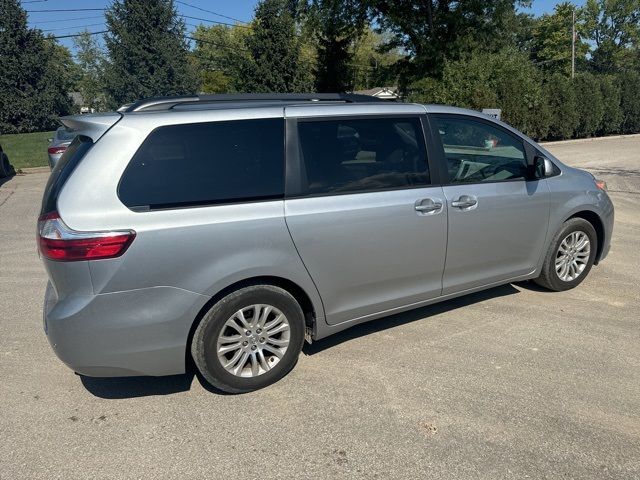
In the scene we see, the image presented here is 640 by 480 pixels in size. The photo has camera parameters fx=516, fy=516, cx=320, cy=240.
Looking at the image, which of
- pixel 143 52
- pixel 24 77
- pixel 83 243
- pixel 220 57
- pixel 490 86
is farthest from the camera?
pixel 220 57

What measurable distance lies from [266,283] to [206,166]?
31.8 inches

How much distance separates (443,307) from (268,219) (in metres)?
2.16

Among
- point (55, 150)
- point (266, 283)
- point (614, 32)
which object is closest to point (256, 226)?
point (266, 283)

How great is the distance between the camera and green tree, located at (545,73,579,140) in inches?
953

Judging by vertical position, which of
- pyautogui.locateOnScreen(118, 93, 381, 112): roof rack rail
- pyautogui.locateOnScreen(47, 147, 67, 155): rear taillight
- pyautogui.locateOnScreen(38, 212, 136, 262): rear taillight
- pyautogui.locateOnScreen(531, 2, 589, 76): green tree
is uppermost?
pyautogui.locateOnScreen(531, 2, 589, 76): green tree

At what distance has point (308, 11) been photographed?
24781 millimetres

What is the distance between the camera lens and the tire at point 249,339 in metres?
3.12

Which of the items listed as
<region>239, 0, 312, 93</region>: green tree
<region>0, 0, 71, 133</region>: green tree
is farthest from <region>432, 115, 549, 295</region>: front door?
<region>0, 0, 71, 133</region>: green tree

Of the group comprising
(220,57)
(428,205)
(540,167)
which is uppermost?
(220,57)

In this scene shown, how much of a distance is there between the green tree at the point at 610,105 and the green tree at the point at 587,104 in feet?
3.75

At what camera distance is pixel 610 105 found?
92.9 ft

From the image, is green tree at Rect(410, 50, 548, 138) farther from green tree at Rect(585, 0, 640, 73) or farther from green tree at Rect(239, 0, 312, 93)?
green tree at Rect(585, 0, 640, 73)

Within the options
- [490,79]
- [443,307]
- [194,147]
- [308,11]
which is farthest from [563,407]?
[308,11]

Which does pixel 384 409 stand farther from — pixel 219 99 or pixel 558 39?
pixel 558 39
